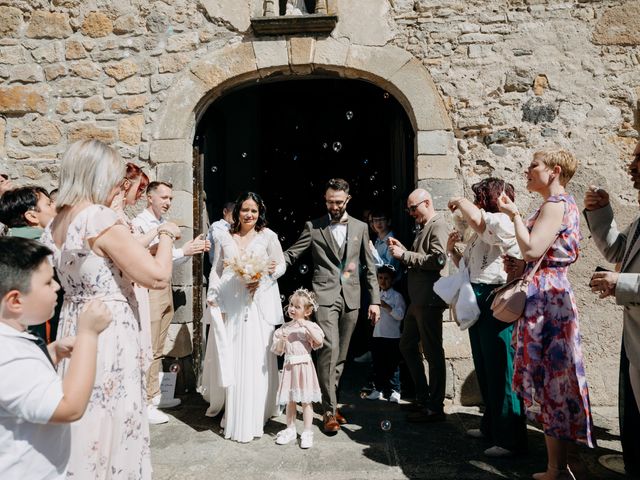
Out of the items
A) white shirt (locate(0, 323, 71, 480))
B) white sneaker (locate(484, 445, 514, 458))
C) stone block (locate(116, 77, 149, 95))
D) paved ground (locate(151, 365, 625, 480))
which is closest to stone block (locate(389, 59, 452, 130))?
stone block (locate(116, 77, 149, 95))

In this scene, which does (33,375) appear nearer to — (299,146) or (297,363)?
(297,363)

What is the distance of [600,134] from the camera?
200 inches

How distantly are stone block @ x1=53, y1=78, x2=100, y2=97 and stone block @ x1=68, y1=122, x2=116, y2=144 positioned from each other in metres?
0.32

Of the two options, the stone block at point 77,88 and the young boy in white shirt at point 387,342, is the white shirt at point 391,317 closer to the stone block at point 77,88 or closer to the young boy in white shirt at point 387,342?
the young boy in white shirt at point 387,342

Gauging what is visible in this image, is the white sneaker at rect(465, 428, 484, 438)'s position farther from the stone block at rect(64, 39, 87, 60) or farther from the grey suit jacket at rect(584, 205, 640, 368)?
the stone block at rect(64, 39, 87, 60)

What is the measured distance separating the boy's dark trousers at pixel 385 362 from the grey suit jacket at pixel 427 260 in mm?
975

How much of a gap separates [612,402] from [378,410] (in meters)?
2.27

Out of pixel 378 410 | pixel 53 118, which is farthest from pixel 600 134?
pixel 53 118

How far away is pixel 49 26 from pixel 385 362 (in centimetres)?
508

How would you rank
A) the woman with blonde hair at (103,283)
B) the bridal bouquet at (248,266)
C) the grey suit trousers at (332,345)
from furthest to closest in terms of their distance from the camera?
the grey suit trousers at (332,345) → the bridal bouquet at (248,266) → the woman with blonde hair at (103,283)

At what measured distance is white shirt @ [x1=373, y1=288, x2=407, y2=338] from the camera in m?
5.23

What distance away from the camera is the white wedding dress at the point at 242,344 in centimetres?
412

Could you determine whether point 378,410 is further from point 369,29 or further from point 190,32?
point 190,32

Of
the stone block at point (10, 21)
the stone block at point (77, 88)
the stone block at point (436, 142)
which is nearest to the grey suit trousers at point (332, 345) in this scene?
the stone block at point (436, 142)
